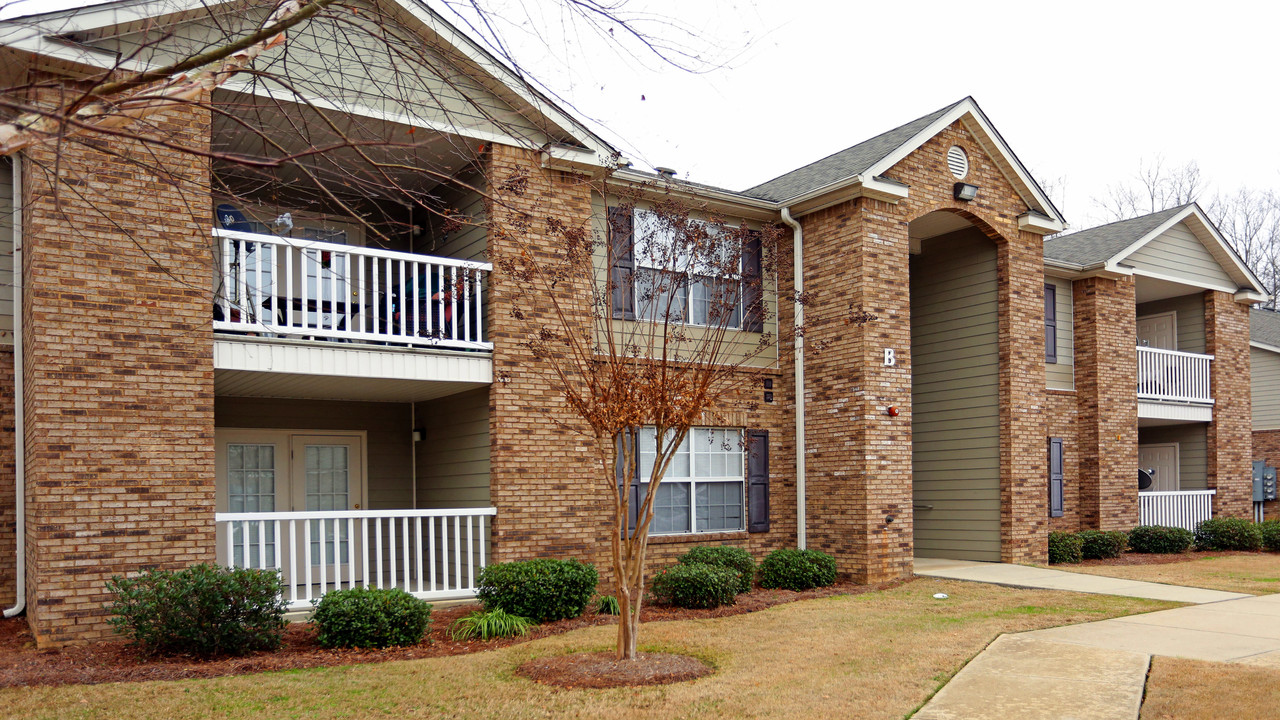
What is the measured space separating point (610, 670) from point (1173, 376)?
52.7ft

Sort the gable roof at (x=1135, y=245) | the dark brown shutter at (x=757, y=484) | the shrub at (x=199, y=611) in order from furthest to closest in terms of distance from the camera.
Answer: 1. the gable roof at (x=1135, y=245)
2. the dark brown shutter at (x=757, y=484)
3. the shrub at (x=199, y=611)

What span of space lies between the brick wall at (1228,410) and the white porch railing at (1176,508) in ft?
1.20

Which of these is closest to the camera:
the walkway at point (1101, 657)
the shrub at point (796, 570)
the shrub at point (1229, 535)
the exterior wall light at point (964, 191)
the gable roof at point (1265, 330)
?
the walkway at point (1101, 657)

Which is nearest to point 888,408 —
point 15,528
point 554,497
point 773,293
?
point 773,293

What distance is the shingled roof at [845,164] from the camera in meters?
13.9

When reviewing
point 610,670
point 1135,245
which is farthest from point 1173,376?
point 610,670

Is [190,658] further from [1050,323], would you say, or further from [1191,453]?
[1191,453]

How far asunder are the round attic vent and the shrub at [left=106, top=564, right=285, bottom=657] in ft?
36.5

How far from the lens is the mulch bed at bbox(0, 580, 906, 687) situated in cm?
777

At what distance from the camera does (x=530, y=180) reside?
38.6ft

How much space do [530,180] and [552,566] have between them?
15.1 feet

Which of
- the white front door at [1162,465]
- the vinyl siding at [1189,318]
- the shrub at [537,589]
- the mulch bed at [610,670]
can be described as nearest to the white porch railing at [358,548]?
the shrub at [537,589]

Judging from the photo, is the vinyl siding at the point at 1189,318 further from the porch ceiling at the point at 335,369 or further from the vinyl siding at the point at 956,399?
the porch ceiling at the point at 335,369

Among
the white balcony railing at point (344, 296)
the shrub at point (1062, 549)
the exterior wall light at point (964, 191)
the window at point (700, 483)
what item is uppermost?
the exterior wall light at point (964, 191)
